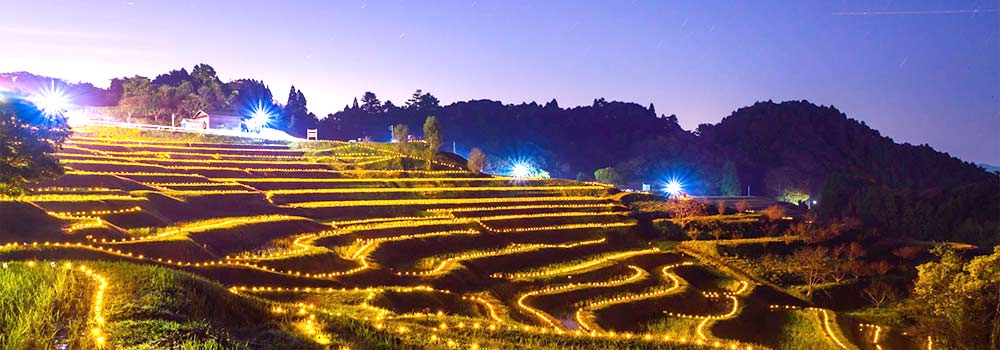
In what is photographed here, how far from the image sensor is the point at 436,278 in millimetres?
23781

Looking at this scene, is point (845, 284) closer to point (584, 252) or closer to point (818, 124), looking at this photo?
point (584, 252)

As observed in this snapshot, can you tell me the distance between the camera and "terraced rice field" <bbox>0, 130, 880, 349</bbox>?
1648cm

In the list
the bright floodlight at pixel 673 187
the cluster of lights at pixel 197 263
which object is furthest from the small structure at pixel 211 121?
the bright floodlight at pixel 673 187

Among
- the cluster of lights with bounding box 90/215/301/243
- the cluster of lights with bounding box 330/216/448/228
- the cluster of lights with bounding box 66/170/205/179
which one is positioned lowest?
the cluster of lights with bounding box 330/216/448/228

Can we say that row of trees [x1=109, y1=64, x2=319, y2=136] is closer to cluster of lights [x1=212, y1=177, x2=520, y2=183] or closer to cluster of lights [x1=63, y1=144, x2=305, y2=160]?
cluster of lights [x1=63, y1=144, x2=305, y2=160]

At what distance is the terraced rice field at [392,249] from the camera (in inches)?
649

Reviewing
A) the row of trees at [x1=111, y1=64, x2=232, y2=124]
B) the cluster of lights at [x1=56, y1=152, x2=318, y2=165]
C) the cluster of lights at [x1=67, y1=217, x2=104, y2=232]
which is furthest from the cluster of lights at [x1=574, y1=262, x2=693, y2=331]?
the row of trees at [x1=111, y1=64, x2=232, y2=124]

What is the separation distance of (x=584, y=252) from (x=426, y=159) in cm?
2417

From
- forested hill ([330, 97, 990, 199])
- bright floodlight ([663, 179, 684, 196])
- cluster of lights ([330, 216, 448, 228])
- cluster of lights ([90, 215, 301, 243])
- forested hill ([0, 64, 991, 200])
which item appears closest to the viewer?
cluster of lights ([90, 215, 301, 243])

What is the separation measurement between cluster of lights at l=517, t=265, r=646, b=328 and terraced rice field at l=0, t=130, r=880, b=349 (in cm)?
10

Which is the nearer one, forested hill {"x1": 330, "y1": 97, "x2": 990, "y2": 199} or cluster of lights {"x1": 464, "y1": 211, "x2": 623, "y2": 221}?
cluster of lights {"x1": 464, "y1": 211, "x2": 623, "y2": 221}

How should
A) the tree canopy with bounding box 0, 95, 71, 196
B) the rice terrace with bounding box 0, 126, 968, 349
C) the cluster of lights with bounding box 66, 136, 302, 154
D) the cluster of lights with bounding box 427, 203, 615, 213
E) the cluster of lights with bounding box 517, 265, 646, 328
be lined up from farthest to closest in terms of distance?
1. the cluster of lights with bounding box 66, 136, 302, 154
2. the cluster of lights with bounding box 427, 203, 615, 213
3. the cluster of lights with bounding box 517, 265, 646, 328
4. the tree canopy with bounding box 0, 95, 71, 196
5. the rice terrace with bounding box 0, 126, 968, 349

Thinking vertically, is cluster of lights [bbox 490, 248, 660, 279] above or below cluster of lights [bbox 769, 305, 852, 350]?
above

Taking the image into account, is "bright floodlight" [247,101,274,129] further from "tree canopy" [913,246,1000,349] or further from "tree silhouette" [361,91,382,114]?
"tree canopy" [913,246,1000,349]
